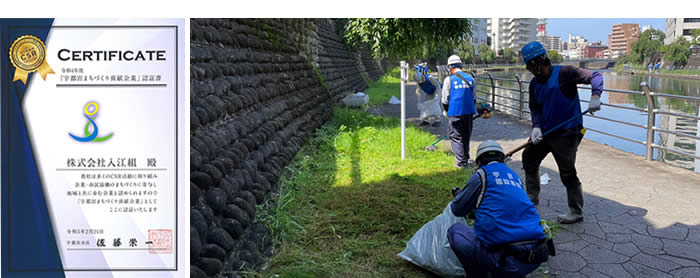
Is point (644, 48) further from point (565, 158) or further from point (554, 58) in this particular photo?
point (565, 158)

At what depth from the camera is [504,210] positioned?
3.14m

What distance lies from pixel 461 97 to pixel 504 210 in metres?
3.91

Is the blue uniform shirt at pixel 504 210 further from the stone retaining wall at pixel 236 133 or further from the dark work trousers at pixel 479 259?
the stone retaining wall at pixel 236 133

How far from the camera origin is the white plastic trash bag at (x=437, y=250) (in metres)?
3.62

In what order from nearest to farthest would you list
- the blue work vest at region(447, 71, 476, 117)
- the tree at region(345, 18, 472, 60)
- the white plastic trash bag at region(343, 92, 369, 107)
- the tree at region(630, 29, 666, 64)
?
the blue work vest at region(447, 71, 476, 117) < the tree at region(345, 18, 472, 60) < the white plastic trash bag at region(343, 92, 369, 107) < the tree at region(630, 29, 666, 64)

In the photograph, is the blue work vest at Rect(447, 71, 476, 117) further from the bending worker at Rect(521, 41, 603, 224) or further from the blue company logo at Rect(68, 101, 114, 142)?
the blue company logo at Rect(68, 101, 114, 142)

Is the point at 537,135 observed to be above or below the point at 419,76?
below

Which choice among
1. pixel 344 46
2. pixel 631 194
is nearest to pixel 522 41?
pixel 344 46

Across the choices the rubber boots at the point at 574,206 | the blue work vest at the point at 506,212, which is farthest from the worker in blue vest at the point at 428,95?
the blue work vest at the point at 506,212

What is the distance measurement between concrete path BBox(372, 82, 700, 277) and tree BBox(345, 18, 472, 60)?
9.27ft

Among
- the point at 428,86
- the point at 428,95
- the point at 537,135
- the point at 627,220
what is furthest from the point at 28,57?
the point at 428,95

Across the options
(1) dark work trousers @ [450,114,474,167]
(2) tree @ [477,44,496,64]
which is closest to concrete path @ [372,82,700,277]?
(1) dark work trousers @ [450,114,474,167]

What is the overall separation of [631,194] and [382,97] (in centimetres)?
1299

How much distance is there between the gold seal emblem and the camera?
282 centimetres
